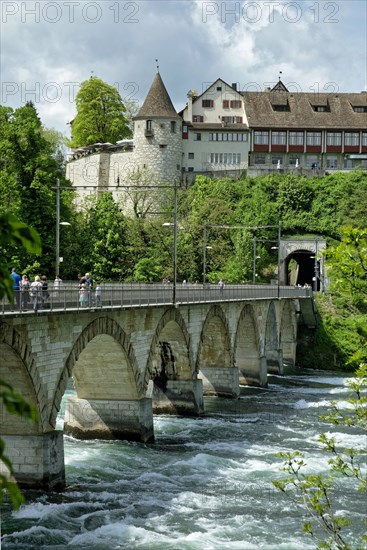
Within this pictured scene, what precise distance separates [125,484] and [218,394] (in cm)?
2356

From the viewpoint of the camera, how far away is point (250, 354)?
5959 centimetres

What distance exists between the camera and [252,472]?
31047mm

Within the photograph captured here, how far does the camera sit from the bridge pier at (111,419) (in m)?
35.5

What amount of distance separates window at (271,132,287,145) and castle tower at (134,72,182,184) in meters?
12.4

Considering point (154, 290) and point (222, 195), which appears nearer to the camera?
point (154, 290)

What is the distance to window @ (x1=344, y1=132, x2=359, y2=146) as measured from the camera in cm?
10450

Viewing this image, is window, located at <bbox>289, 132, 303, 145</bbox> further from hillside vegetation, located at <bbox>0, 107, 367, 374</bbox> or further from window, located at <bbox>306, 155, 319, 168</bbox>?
hillside vegetation, located at <bbox>0, 107, 367, 374</bbox>

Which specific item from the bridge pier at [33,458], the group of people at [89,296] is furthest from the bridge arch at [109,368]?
the bridge pier at [33,458]

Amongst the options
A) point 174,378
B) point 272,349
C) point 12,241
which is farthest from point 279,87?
point 12,241

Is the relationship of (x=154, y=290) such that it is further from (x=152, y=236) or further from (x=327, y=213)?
(x=327, y=213)

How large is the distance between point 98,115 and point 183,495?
3385 inches

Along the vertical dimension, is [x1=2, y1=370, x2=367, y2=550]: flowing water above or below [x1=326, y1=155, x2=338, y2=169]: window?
below

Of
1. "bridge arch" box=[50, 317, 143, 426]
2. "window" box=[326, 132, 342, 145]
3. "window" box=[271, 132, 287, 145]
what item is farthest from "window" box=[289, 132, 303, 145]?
"bridge arch" box=[50, 317, 143, 426]

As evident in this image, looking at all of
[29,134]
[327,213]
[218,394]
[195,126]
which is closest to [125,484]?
[218,394]
